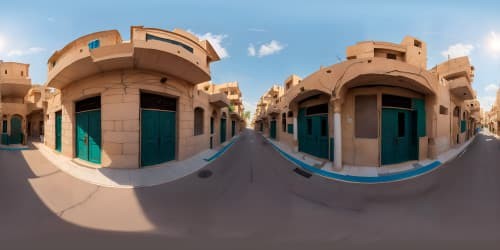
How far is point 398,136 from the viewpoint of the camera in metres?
7.85

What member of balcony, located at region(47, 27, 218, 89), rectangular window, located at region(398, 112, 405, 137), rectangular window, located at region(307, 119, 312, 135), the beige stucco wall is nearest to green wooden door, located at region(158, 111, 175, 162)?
the beige stucco wall

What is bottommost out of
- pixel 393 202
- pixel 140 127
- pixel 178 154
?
pixel 393 202

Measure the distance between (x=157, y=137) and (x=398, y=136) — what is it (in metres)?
10.7

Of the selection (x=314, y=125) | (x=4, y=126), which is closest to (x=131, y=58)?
(x=314, y=125)

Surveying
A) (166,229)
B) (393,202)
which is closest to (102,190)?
(166,229)

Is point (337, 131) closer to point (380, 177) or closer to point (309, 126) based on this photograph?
point (380, 177)

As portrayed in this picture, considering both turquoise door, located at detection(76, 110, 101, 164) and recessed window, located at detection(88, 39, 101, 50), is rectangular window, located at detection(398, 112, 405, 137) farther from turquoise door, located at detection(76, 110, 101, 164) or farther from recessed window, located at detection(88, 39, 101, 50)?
recessed window, located at detection(88, 39, 101, 50)

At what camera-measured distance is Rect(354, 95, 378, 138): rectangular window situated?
758 centimetres

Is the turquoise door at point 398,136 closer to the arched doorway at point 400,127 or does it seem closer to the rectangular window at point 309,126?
the arched doorway at point 400,127

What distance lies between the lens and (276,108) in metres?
20.1

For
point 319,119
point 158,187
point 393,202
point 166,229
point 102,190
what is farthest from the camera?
point 319,119

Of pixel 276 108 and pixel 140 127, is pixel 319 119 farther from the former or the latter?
pixel 276 108

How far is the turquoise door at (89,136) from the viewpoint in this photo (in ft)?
22.0

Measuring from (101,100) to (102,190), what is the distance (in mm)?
3436
